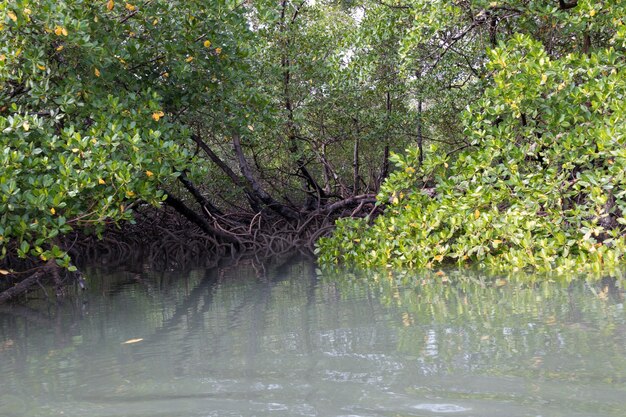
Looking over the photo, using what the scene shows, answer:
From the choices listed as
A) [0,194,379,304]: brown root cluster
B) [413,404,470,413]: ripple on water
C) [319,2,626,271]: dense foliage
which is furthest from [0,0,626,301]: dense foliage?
[413,404,470,413]: ripple on water

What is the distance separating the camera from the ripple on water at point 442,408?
1638mm

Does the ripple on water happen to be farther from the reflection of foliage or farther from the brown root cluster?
the brown root cluster

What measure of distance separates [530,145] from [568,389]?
11.4 ft

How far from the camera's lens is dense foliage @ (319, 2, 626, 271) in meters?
4.34

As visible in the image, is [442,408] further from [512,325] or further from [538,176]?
[538,176]

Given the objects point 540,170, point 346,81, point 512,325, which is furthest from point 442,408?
point 346,81

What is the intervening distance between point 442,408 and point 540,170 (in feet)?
11.3

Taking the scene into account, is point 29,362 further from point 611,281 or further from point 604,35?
point 604,35

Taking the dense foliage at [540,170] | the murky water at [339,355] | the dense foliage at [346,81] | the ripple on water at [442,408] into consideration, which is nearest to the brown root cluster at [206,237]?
the dense foliage at [346,81]

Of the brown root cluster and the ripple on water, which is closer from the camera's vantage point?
the ripple on water

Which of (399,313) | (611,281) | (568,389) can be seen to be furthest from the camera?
(611,281)

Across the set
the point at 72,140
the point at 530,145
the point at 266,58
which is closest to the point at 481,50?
the point at 530,145

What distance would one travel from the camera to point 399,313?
3.10 metres

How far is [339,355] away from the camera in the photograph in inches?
90.8
